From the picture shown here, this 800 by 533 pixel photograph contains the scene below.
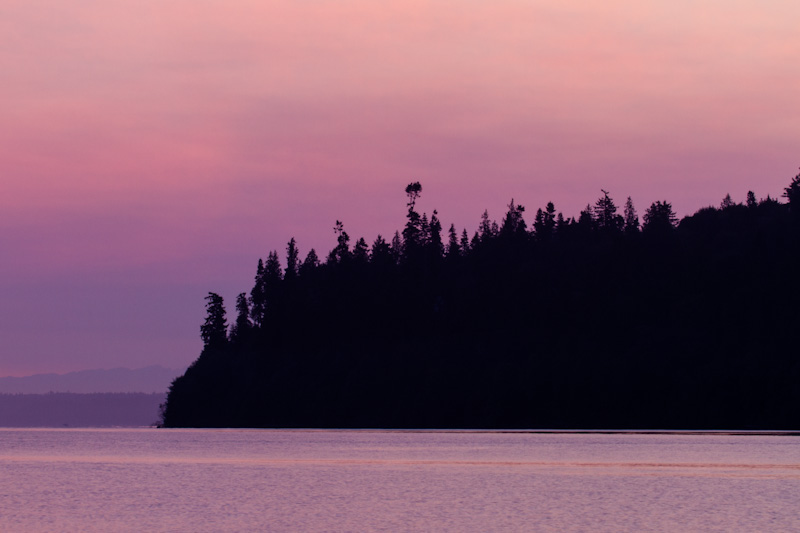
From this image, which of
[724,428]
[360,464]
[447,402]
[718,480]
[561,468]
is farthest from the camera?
[447,402]

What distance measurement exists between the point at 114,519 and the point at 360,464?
33.2 meters

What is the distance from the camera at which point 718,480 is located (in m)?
48.2

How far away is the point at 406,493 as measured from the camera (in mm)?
42438

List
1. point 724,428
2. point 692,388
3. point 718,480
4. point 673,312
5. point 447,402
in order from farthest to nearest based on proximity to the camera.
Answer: point 673,312
point 447,402
point 692,388
point 724,428
point 718,480

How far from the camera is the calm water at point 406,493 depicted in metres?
31.7

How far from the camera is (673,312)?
200 m

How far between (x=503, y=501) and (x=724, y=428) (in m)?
125

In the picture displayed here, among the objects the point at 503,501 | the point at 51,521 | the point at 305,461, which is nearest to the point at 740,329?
the point at 305,461

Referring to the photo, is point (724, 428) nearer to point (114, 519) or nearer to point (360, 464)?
point (360, 464)

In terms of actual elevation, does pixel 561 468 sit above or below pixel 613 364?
below

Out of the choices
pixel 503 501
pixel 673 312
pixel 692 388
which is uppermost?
pixel 673 312

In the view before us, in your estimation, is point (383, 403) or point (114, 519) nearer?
point (114, 519)

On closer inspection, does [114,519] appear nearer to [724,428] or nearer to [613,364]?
[724,428]

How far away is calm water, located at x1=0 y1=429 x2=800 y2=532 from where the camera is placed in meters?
31.7
